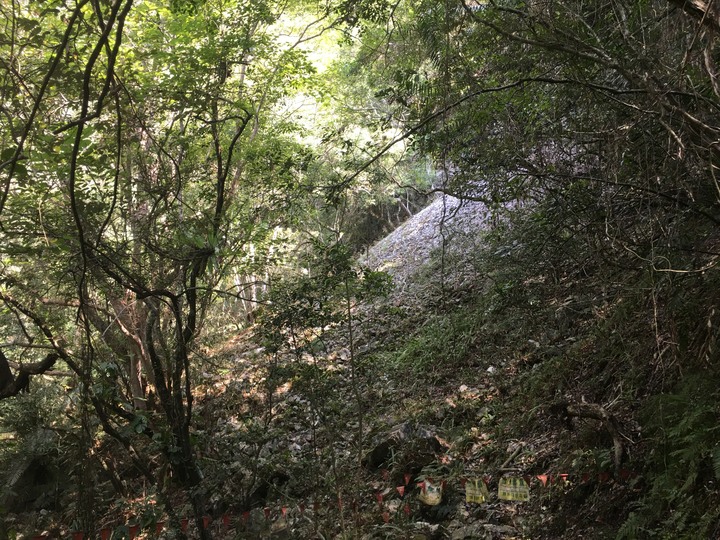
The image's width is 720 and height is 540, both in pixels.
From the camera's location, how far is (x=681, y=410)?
294 cm

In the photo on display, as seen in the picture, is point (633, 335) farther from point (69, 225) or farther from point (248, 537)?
point (69, 225)

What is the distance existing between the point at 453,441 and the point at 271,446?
2030mm

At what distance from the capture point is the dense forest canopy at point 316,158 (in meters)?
2.63

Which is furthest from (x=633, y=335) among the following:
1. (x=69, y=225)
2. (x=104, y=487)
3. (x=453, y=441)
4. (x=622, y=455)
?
(x=104, y=487)

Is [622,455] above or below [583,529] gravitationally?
above

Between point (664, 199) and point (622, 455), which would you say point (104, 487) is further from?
point (664, 199)

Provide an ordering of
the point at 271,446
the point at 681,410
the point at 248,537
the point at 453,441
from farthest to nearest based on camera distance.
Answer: the point at 271,446 < the point at 453,441 < the point at 248,537 < the point at 681,410

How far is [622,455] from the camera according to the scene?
10.8 ft

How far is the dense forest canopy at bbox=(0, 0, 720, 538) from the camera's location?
263 cm

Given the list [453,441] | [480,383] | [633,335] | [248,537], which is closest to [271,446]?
[248,537]

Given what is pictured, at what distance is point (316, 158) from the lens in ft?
14.5

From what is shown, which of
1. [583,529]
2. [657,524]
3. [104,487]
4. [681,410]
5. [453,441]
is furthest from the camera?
[104,487]

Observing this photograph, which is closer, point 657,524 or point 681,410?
point 657,524

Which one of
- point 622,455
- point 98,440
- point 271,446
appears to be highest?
point 98,440
